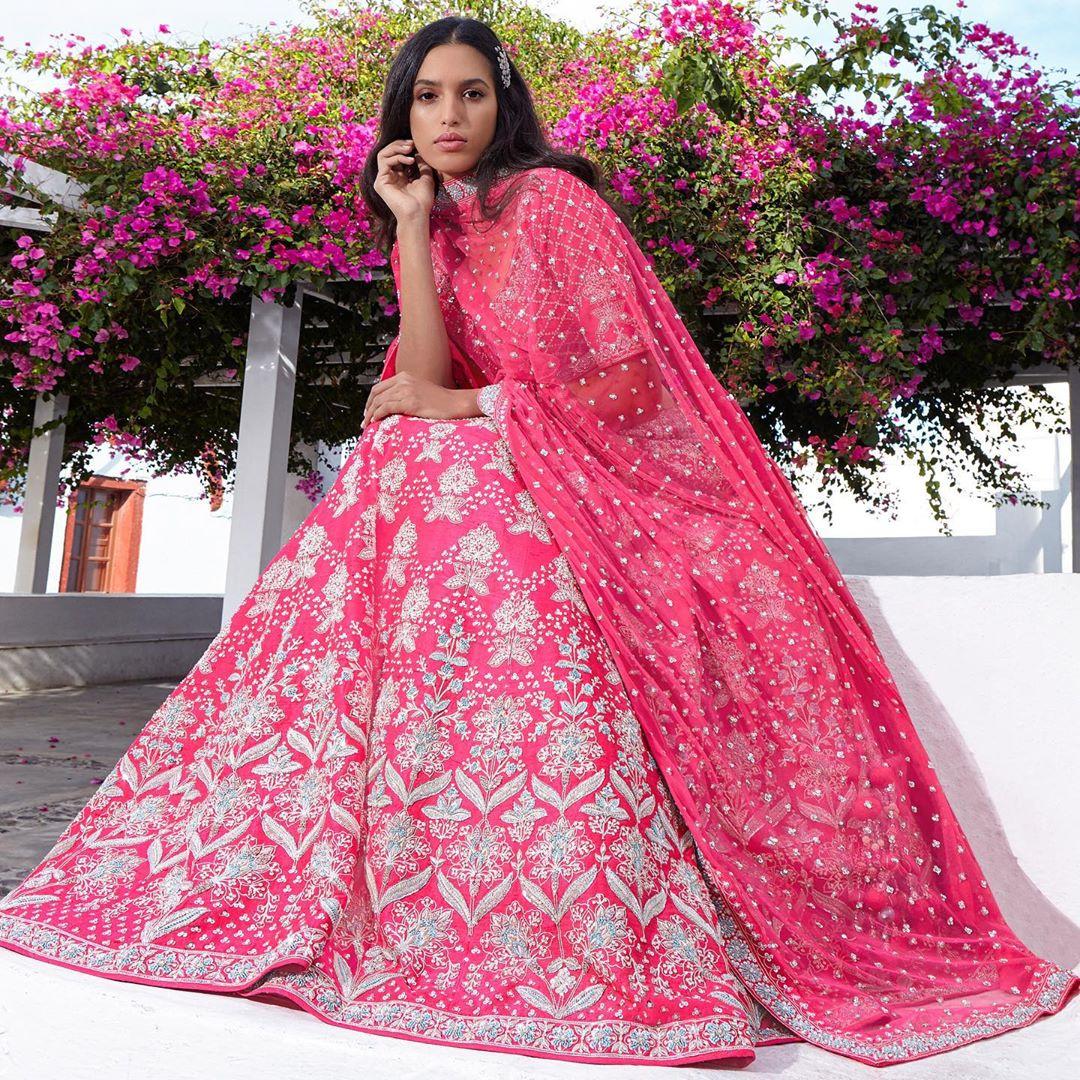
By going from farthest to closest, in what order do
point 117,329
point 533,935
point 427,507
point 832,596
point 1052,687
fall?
point 117,329 < point 1052,687 < point 832,596 < point 427,507 < point 533,935

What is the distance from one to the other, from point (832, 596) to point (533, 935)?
0.68m

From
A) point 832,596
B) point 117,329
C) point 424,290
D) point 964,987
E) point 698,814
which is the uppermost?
point 117,329

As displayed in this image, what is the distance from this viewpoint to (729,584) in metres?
1.56

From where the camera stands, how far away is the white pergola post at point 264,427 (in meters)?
4.96

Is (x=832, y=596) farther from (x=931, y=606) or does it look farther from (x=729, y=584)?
(x=931, y=606)

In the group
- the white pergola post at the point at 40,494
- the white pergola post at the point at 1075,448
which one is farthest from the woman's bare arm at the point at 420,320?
the white pergola post at the point at 40,494

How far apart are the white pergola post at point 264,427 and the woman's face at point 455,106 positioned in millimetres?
3321

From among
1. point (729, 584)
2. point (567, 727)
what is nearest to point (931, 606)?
point (729, 584)

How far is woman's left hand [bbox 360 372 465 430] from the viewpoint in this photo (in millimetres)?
1623

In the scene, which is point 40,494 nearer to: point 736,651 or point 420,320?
point 420,320

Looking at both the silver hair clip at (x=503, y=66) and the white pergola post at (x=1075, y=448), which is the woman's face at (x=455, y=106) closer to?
the silver hair clip at (x=503, y=66)

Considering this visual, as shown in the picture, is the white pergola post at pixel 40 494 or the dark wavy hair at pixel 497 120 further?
the white pergola post at pixel 40 494

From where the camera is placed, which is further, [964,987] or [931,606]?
[931,606]

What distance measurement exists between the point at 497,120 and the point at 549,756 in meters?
1.11
